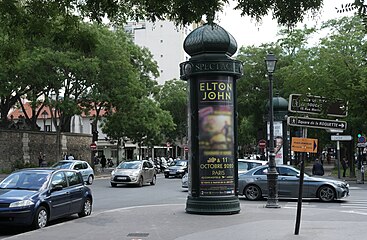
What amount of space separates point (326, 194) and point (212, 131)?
25.1 feet

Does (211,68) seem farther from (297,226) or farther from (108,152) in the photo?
(108,152)

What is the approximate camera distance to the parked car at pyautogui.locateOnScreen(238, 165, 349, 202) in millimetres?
19453

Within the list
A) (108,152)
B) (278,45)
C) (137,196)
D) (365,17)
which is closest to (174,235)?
(365,17)

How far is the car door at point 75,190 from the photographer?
13.8m

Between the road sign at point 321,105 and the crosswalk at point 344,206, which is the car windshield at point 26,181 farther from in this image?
the crosswalk at point 344,206

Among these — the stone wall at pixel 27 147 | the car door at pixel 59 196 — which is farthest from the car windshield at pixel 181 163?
A: the car door at pixel 59 196

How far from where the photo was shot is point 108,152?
88188mm

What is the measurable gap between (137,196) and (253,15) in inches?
646

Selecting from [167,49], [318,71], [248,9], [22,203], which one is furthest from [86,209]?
[167,49]

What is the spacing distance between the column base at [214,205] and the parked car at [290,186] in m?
6.24

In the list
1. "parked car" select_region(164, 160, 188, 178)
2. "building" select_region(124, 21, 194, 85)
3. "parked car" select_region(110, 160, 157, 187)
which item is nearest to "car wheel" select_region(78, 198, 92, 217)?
"parked car" select_region(110, 160, 157, 187)

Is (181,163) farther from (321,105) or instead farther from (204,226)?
(321,105)

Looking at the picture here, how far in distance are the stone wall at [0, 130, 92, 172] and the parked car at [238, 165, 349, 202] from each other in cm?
2555

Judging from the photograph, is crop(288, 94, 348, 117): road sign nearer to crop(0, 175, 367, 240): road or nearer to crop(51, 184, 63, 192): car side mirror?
crop(0, 175, 367, 240): road
